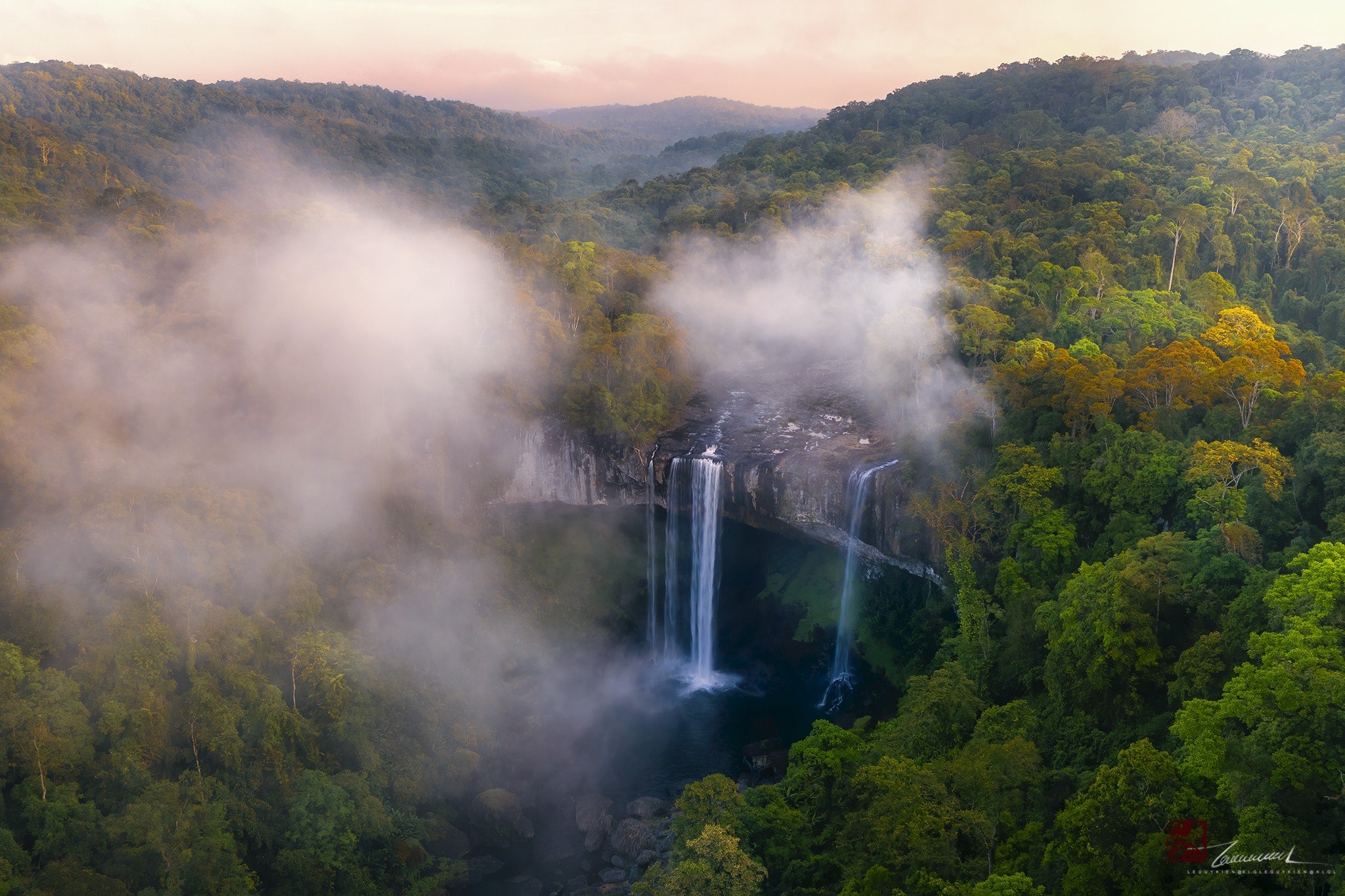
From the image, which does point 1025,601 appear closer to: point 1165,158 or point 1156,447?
point 1156,447

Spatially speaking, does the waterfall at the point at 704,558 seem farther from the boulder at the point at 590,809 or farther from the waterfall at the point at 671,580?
the boulder at the point at 590,809

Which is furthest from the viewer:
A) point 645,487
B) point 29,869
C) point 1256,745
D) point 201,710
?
point 645,487

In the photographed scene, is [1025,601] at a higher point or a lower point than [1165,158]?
lower

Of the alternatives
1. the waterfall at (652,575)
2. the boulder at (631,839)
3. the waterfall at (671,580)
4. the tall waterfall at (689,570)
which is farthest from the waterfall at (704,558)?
the boulder at (631,839)

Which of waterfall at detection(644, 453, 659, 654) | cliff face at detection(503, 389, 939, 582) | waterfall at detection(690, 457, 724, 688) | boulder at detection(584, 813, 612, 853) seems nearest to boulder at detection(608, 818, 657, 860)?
boulder at detection(584, 813, 612, 853)

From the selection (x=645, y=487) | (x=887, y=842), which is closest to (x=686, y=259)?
(x=645, y=487)
